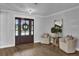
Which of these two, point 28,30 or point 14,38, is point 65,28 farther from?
point 14,38

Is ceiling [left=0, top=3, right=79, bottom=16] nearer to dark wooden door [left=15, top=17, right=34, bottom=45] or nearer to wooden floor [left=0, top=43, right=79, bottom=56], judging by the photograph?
dark wooden door [left=15, top=17, right=34, bottom=45]

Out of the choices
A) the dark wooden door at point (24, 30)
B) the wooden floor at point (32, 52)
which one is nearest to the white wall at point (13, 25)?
the dark wooden door at point (24, 30)

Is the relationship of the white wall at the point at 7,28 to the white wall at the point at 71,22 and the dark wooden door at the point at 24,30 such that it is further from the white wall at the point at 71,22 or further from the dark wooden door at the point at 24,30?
the white wall at the point at 71,22

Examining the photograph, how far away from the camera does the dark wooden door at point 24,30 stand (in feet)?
21.0

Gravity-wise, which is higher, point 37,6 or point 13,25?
point 37,6

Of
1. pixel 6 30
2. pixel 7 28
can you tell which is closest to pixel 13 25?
pixel 7 28

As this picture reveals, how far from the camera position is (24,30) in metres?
6.77

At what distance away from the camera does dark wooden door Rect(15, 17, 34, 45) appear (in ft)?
21.0

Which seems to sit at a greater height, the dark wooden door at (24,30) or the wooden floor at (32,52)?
the dark wooden door at (24,30)

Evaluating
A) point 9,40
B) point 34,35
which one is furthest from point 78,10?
point 9,40

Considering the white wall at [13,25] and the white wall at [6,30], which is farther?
the white wall at [6,30]

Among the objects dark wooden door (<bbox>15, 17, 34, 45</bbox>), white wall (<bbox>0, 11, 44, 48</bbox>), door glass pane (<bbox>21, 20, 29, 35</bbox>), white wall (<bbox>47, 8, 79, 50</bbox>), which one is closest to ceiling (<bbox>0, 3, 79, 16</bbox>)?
white wall (<bbox>47, 8, 79, 50</bbox>)

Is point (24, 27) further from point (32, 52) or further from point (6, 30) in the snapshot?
point (32, 52)

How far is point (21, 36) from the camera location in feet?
21.8
